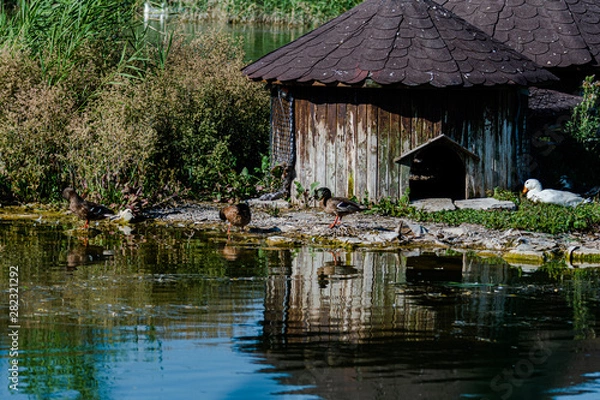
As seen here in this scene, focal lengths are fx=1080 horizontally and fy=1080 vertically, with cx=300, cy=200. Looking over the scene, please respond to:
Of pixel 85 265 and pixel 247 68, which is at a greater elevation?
pixel 247 68

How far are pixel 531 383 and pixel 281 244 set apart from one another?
5.56 metres

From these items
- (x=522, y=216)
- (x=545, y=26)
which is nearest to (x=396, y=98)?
(x=522, y=216)

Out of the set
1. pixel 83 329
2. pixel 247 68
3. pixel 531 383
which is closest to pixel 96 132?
pixel 247 68

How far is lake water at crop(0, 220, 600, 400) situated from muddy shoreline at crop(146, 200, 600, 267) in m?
0.42

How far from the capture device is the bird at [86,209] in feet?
46.2

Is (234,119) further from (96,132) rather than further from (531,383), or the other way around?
(531,383)

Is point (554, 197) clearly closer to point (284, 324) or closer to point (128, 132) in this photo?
point (128, 132)

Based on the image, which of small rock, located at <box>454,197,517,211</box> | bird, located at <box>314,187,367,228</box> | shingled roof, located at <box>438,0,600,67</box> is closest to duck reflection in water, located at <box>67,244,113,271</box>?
bird, located at <box>314,187,367,228</box>

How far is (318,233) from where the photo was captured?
13961mm

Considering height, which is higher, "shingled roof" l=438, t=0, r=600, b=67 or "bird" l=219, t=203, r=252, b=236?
"shingled roof" l=438, t=0, r=600, b=67

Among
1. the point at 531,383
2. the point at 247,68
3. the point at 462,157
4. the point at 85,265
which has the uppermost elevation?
the point at 247,68

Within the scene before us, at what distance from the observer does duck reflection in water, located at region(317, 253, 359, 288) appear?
460 inches

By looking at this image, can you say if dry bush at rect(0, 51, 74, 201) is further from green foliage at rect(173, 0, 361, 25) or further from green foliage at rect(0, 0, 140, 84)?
green foliage at rect(173, 0, 361, 25)

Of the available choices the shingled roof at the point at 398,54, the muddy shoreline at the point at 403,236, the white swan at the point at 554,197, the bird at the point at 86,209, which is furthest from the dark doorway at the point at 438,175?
the bird at the point at 86,209
